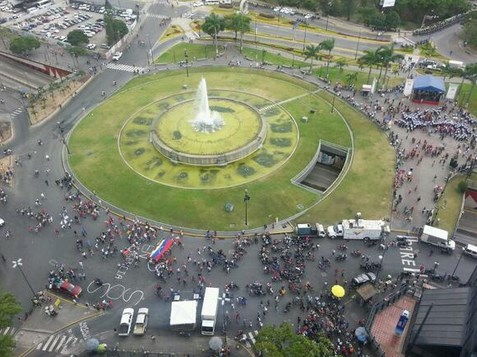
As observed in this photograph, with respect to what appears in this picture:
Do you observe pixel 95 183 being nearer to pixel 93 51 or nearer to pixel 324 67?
pixel 93 51

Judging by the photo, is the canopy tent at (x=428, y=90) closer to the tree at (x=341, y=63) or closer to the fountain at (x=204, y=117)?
the tree at (x=341, y=63)

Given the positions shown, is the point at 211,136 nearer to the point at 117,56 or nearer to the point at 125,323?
the point at 125,323

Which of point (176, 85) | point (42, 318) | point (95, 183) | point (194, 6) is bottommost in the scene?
point (42, 318)

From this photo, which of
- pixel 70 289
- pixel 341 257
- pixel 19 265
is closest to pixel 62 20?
pixel 19 265

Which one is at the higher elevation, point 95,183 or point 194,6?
point 194,6

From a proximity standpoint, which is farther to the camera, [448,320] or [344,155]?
[344,155]

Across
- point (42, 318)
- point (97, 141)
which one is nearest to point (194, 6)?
point (97, 141)

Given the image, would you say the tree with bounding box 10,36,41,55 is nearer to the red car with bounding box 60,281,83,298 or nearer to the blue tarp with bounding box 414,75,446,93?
the red car with bounding box 60,281,83,298
